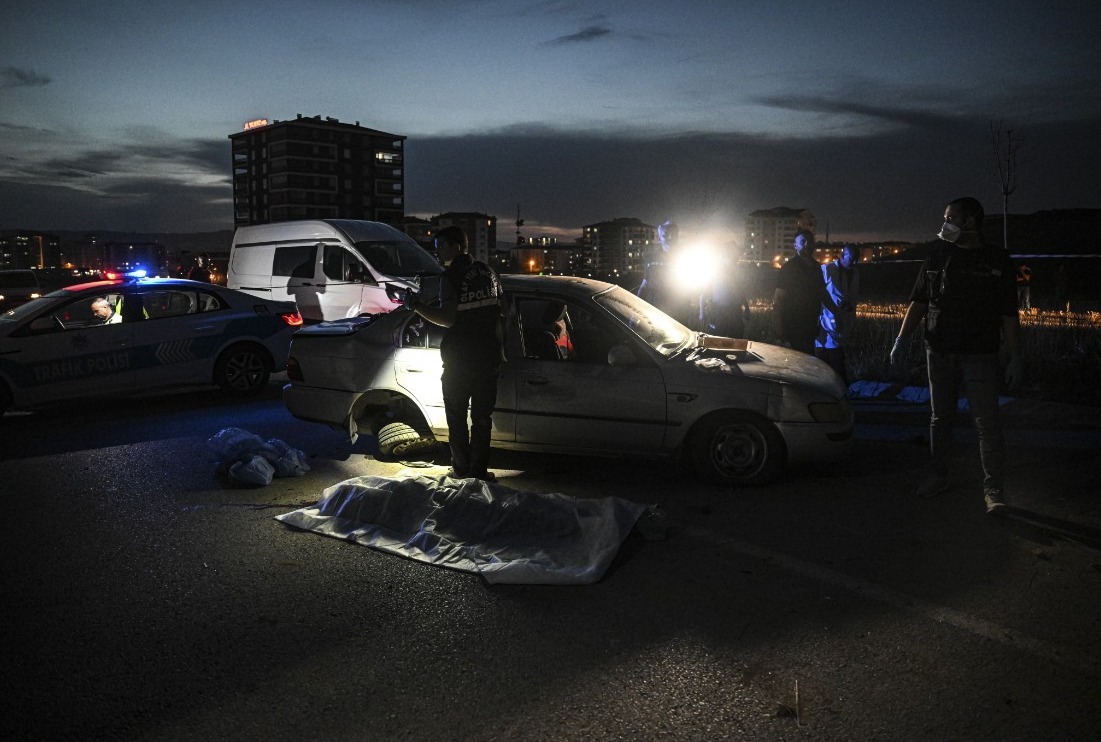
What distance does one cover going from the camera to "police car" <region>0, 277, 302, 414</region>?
8.62 meters

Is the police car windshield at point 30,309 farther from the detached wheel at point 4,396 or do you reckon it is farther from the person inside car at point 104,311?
the detached wheel at point 4,396

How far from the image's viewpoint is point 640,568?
4285mm

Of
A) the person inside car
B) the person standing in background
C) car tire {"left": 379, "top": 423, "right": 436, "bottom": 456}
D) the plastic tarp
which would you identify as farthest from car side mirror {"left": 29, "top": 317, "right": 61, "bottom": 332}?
the person standing in background

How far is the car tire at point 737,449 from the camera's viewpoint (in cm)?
566

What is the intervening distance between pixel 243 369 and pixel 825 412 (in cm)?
709

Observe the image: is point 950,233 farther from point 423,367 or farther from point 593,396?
point 423,367

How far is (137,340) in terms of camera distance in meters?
9.15

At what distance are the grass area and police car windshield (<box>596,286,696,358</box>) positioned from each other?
8.68 feet

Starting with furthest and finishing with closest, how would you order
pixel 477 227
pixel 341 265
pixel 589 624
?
pixel 477 227 → pixel 341 265 → pixel 589 624

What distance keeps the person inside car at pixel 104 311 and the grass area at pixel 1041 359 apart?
857 cm

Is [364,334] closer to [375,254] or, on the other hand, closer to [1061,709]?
[1061,709]


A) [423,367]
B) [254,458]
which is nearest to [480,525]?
[423,367]

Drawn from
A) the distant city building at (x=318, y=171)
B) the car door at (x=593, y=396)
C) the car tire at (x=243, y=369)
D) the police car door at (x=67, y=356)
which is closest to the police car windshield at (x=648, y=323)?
the car door at (x=593, y=396)

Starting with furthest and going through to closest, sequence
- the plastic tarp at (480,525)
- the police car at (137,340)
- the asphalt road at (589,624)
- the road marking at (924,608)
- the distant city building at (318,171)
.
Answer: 1. the distant city building at (318,171)
2. the police car at (137,340)
3. the plastic tarp at (480,525)
4. the road marking at (924,608)
5. the asphalt road at (589,624)
